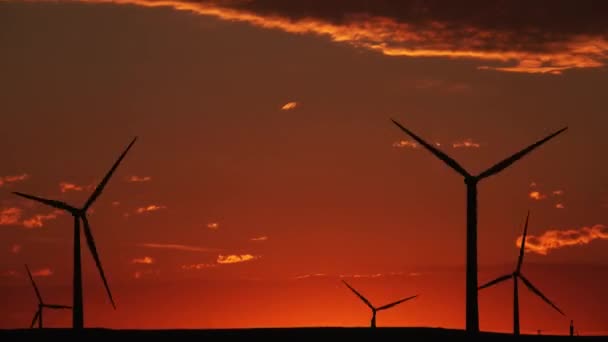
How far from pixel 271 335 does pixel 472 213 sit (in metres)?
61.4

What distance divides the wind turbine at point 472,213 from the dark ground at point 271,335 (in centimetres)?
2800

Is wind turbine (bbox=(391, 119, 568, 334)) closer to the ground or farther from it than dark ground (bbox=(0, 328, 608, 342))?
farther from it

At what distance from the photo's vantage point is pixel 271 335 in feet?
554

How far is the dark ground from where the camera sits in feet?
487

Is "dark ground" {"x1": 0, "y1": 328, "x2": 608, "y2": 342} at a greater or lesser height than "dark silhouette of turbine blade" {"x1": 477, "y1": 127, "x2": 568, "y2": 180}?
lesser

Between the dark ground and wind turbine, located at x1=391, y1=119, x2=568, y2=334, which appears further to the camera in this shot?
the dark ground

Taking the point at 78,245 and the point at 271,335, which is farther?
the point at 271,335

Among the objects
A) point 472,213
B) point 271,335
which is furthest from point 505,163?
point 271,335

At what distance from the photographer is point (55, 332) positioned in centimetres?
15038

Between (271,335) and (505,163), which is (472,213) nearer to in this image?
(505,163)

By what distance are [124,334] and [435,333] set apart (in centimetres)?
3580

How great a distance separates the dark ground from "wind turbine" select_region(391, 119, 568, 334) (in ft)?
91.9

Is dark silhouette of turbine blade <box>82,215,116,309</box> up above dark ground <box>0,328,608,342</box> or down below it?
above

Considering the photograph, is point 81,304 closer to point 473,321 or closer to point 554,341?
point 473,321
